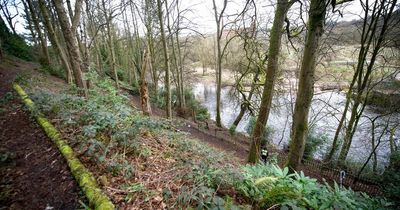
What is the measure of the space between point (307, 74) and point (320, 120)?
16339 millimetres

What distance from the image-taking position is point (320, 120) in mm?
18328

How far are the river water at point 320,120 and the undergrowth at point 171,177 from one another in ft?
23.2

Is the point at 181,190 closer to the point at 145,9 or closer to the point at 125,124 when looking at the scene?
the point at 125,124

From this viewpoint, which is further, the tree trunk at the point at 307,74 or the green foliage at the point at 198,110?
the green foliage at the point at 198,110

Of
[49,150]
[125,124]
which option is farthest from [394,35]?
[49,150]

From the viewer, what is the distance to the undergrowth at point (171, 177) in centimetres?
241

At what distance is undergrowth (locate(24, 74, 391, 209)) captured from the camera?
7.91 ft

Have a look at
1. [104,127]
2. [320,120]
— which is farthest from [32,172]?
[320,120]

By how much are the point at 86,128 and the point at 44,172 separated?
0.86 m

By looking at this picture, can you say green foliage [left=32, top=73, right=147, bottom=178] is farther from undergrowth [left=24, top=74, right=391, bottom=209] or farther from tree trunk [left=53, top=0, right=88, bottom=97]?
tree trunk [left=53, top=0, right=88, bottom=97]

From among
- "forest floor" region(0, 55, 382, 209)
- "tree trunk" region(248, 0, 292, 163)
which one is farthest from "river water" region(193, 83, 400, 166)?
"forest floor" region(0, 55, 382, 209)

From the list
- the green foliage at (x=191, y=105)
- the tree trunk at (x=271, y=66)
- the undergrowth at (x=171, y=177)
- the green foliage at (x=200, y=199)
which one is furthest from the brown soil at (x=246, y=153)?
the green foliage at (x=200, y=199)

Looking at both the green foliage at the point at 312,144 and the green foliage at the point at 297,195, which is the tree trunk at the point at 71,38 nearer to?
the green foliage at the point at 297,195

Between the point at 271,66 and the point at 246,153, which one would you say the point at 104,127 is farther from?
the point at 246,153
